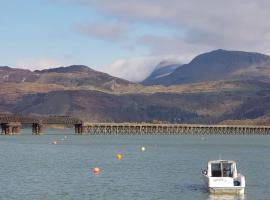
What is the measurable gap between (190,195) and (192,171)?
2606 centimetres

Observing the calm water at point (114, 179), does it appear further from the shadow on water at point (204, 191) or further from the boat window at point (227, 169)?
the boat window at point (227, 169)

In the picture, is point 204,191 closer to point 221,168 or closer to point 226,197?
point 221,168

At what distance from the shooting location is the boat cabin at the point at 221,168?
214ft

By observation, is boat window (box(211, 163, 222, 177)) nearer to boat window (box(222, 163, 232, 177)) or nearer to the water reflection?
boat window (box(222, 163, 232, 177))

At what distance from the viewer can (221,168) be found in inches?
2574

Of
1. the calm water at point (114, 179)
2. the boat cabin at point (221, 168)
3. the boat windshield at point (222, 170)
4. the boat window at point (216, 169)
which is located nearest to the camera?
the calm water at point (114, 179)

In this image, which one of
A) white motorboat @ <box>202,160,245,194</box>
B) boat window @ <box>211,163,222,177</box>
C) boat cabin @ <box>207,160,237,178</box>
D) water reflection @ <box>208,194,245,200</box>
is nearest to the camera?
water reflection @ <box>208,194,245,200</box>

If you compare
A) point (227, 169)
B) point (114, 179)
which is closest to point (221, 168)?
point (227, 169)

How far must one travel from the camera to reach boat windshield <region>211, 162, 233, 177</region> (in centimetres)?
6531

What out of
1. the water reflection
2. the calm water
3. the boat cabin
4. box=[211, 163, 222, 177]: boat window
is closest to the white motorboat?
the boat cabin

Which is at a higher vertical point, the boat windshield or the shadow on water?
the boat windshield

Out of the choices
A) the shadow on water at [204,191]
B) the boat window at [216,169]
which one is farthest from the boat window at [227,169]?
the shadow on water at [204,191]

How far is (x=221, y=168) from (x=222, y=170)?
0.73 feet

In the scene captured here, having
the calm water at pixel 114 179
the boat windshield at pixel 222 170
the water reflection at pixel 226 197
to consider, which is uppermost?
the boat windshield at pixel 222 170
